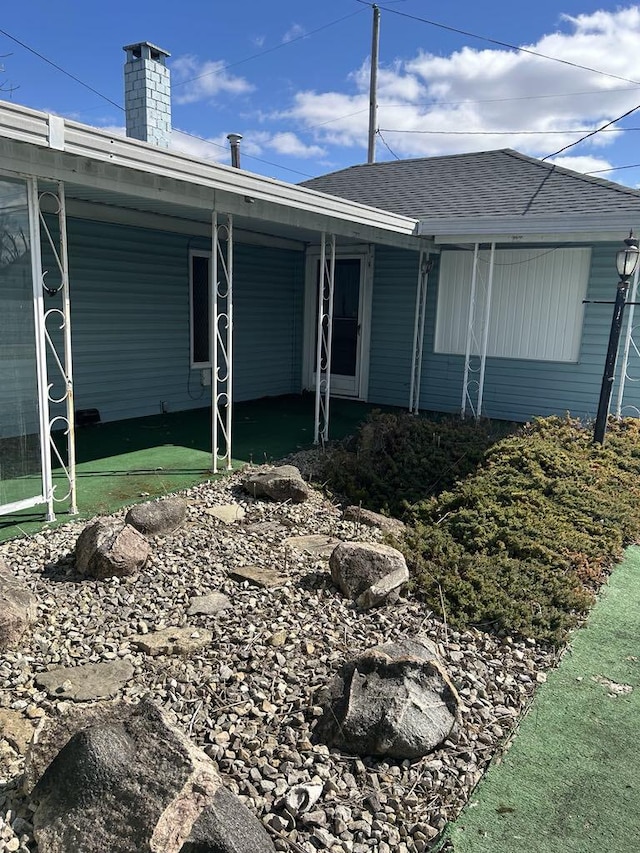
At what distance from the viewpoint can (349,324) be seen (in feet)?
33.3

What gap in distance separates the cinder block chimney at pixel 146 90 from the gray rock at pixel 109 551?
6486 mm

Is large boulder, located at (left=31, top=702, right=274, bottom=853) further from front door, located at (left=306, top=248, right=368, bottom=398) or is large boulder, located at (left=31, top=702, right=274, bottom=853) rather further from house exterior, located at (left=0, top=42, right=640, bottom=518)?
front door, located at (left=306, top=248, right=368, bottom=398)

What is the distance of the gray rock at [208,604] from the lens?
11.5 ft

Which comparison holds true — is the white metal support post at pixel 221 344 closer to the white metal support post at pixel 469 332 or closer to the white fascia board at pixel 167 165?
the white fascia board at pixel 167 165

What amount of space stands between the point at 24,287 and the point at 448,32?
668 inches

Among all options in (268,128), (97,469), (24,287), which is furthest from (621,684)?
(268,128)

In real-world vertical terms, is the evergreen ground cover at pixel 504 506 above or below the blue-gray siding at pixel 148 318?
below

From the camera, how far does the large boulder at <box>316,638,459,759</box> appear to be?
245 centimetres

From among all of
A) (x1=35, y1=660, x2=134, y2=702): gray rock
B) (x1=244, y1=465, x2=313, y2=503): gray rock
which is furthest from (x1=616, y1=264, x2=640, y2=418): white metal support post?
(x1=35, y1=660, x2=134, y2=702): gray rock

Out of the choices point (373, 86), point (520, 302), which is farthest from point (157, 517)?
point (373, 86)

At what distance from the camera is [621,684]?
305cm

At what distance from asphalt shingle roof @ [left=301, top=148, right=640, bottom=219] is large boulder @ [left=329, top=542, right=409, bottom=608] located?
208 inches

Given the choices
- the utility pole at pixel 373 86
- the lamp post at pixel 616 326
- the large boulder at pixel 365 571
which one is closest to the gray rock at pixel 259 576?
the large boulder at pixel 365 571

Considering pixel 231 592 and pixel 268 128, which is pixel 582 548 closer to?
pixel 231 592
